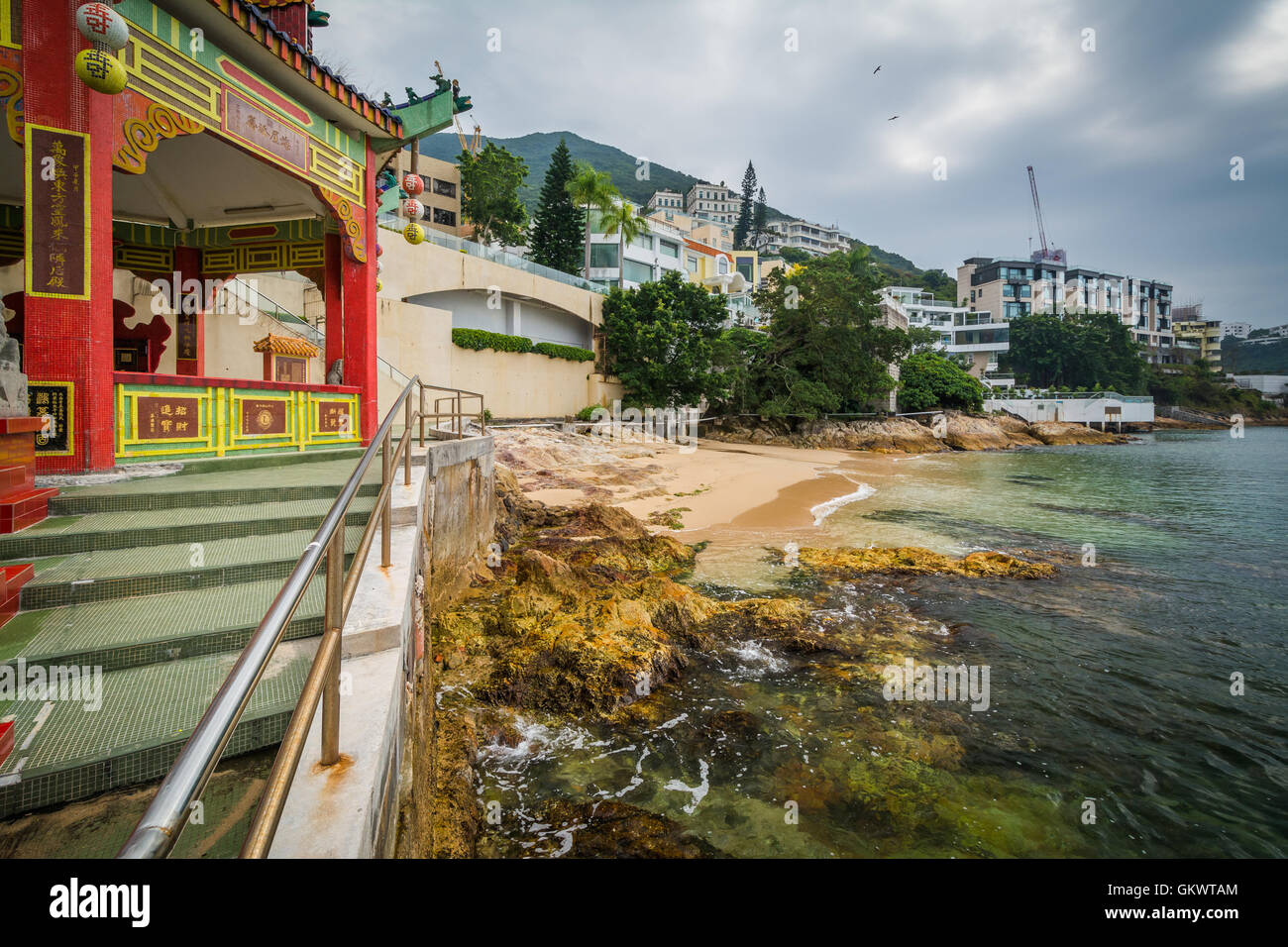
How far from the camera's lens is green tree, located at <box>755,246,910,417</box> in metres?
32.7

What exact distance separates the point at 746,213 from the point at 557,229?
62220 millimetres

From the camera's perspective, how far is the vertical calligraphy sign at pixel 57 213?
16.6 ft

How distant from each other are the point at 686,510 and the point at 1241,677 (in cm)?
958

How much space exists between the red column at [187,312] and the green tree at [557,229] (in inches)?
1250

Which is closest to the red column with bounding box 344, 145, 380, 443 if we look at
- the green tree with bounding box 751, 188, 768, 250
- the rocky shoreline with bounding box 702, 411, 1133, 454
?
the rocky shoreline with bounding box 702, 411, 1133, 454

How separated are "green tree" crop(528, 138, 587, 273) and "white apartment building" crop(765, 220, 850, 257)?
68.8 metres

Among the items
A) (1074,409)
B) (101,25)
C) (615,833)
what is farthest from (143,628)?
(1074,409)

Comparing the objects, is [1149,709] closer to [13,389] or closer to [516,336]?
[13,389]

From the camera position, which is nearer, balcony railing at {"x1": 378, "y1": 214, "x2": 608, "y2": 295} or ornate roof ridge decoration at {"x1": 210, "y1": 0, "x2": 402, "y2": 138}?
ornate roof ridge decoration at {"x1": 210, "y1": 0, "x2": 402, "y2": 138}

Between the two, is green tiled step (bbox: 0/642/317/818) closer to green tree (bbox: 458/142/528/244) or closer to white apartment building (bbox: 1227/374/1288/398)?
green tree (bbox: 458/142/528/244)

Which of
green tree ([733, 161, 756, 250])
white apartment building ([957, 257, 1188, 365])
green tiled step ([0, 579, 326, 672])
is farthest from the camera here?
green tree ([733, 161, 756, 250])

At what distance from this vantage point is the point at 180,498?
15.5ft

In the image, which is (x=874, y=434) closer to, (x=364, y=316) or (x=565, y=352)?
(x=565, y=352)

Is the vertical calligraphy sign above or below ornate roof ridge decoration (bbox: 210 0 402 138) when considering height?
below
